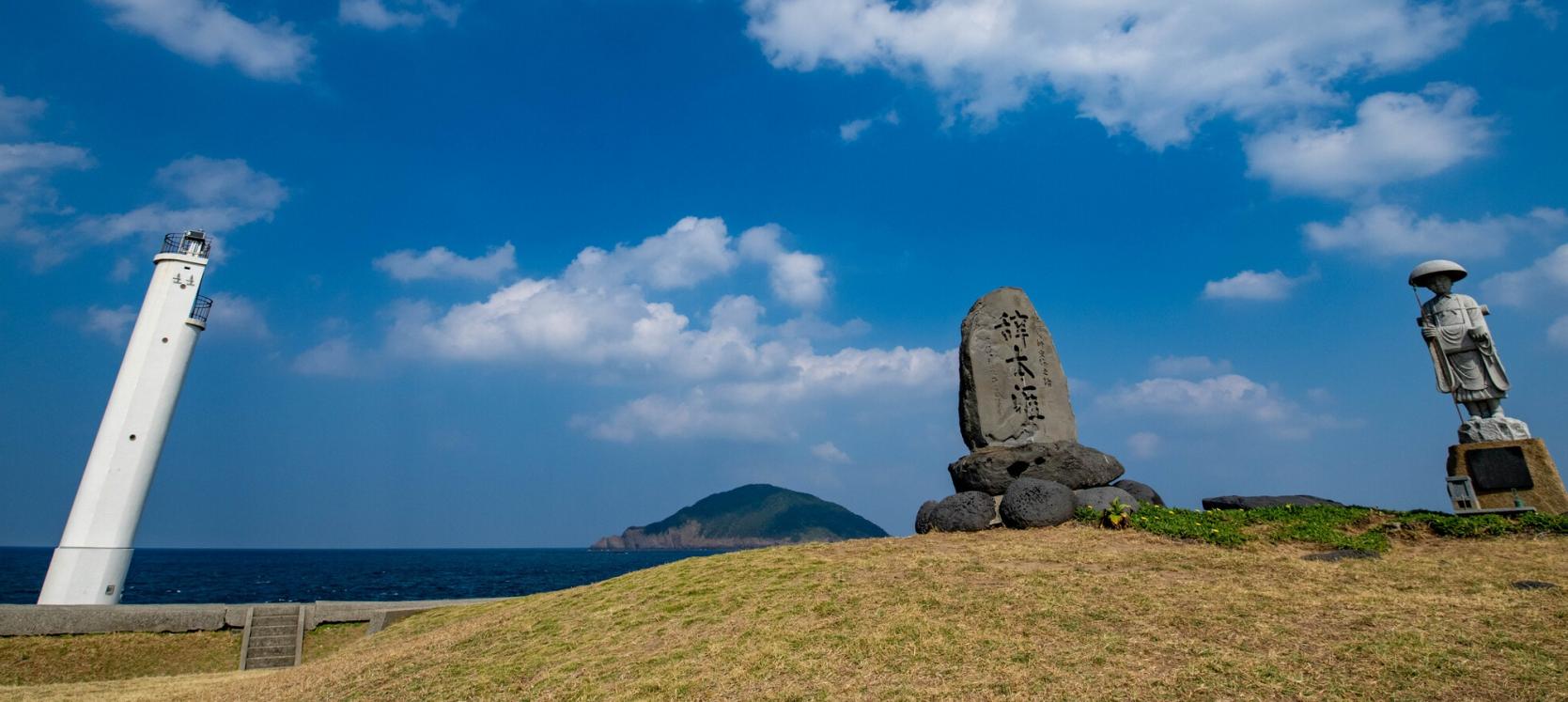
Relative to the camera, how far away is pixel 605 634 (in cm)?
1060

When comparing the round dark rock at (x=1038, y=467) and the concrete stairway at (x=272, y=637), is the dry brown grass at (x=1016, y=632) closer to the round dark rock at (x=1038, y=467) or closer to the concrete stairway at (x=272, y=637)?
the concrete stairway at (x=272, y=637)

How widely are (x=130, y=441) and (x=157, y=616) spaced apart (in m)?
10.3

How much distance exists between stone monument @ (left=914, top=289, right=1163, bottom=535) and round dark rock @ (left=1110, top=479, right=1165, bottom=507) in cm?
2

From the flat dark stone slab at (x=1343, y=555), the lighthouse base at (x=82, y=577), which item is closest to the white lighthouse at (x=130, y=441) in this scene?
the lighthouse base at (x=82, y=577)

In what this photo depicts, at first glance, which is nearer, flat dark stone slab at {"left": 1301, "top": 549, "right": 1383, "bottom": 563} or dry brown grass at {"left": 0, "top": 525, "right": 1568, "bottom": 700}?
dry brown grass at {"left": 0, "top": 525, "right": 1568, "bottom": 700}

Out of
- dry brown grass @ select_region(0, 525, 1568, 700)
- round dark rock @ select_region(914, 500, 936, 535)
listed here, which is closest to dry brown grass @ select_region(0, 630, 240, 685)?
dry brown grass @ select_region(0, 525, 1568, 700)

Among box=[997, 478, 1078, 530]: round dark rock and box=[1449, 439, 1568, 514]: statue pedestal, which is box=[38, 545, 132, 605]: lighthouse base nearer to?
box=[997, 478, 1078, 530]: round dark rock

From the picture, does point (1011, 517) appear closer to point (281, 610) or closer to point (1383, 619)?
point (1383, 619)

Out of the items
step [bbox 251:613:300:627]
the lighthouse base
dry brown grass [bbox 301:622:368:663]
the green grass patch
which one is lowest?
dry brown grass [bbox 301:622:368:663]

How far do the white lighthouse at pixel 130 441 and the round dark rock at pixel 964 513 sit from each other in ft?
76.1

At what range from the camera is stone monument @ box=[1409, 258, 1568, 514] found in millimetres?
14312

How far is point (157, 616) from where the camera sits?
633 inches

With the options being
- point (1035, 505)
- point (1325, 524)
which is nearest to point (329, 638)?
point (1035, 505)

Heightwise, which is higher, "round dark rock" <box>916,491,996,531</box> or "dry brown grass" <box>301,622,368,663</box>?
"round dark rock" <box>916,491,996,531</box>
